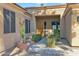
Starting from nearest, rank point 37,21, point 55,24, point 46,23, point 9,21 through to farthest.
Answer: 1. point 9,21
2. point 55,24
3. point 46,23
4. point 37,21

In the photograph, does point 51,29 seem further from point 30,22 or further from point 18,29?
point 18,29

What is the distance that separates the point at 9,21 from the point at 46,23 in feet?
21.4

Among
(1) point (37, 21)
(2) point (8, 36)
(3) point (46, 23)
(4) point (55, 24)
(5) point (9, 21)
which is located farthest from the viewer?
(1) point (37, 21)

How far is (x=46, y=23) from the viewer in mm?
15164

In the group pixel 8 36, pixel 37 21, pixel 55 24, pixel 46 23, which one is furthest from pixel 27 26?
pixel 8 36

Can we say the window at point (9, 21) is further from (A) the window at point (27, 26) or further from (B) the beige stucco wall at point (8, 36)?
(A) the window at point (27, 26)

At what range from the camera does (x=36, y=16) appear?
1507 cm

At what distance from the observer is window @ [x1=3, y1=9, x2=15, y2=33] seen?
8.41 metres

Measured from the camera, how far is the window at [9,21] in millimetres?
8406

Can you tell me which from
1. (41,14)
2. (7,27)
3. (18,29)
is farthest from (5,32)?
(41,14)

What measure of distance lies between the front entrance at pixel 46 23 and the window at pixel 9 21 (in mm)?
5364

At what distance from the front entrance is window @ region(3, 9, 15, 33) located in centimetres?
536

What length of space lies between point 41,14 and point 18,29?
4.34 meters

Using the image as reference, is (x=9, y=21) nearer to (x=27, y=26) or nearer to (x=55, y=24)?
(x=27, y=26)
